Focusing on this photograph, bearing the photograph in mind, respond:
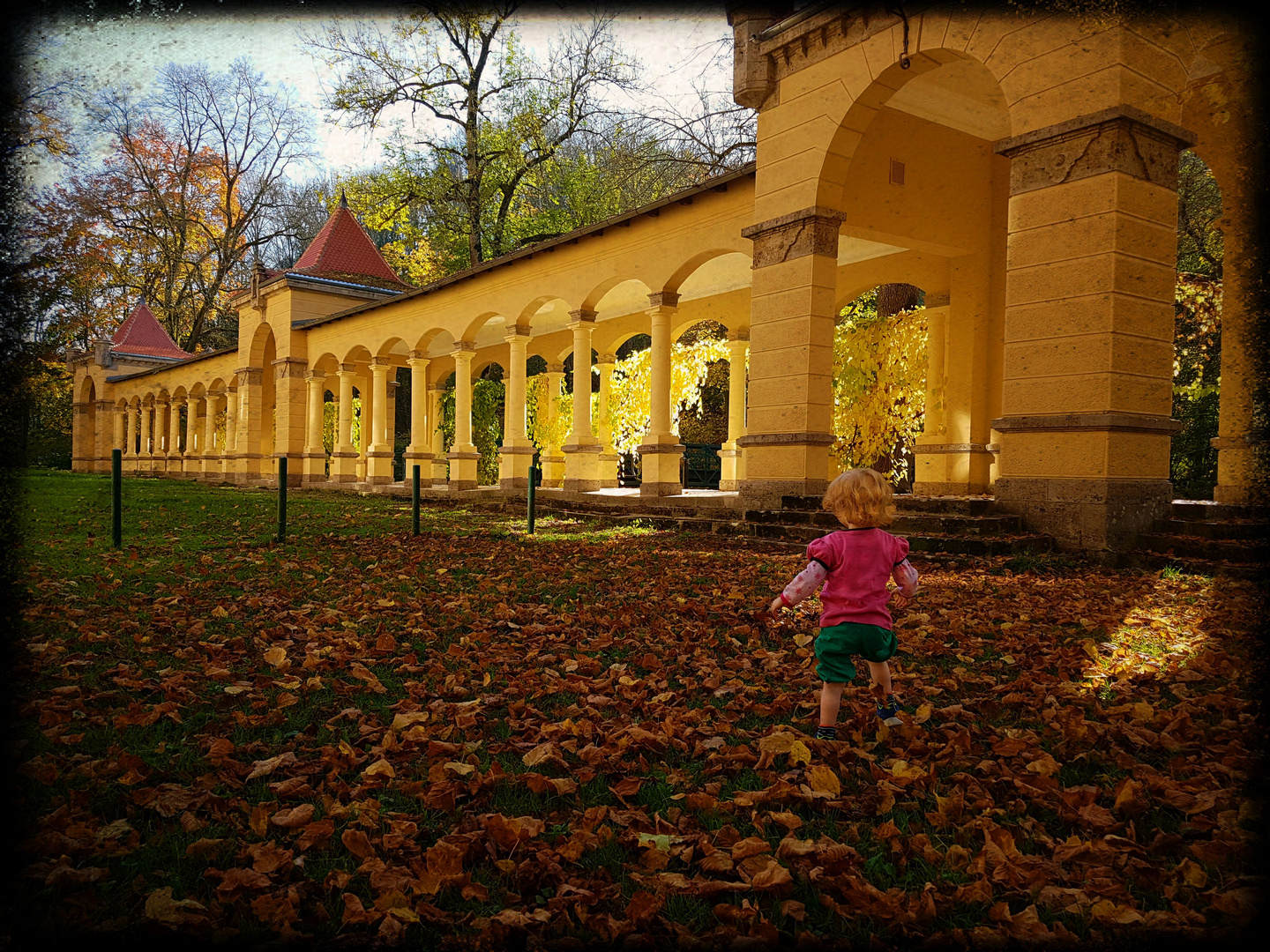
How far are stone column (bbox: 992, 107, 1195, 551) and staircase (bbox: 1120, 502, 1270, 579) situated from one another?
189 millimetres

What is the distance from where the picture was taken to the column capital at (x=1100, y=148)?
7.39m

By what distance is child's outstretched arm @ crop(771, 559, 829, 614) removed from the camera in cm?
324

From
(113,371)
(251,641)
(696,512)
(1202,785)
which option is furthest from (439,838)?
(113,371)

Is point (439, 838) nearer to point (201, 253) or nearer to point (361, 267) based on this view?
point (361, 267)

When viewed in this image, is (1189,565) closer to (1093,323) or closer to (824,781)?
(1093,323)

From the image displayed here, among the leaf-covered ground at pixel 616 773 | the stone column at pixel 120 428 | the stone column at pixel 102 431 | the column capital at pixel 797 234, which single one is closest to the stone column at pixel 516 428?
the column capital at pixel 797 234

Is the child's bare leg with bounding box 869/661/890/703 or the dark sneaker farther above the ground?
the child's bare leg with bounding box 869/661/890/703

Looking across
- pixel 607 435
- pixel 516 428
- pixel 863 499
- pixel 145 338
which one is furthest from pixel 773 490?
pixel 145 338

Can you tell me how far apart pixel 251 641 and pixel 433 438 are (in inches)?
779

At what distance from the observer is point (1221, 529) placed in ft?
24.2

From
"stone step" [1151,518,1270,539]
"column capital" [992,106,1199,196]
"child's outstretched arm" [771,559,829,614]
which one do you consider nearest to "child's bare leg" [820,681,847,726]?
"child's outstretched arm" [771,559,829,614]

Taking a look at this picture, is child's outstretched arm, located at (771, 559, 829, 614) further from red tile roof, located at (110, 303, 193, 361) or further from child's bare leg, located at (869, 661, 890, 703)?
red tile roof, located at (110, 303, 193, 361)

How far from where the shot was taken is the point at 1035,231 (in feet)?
25.9

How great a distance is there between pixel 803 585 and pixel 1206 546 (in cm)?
588
